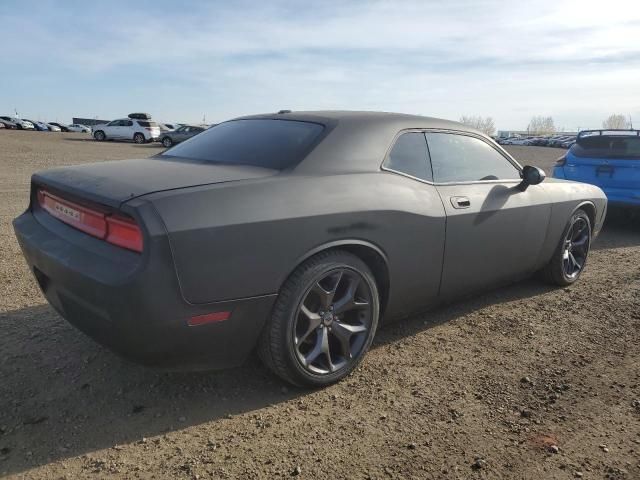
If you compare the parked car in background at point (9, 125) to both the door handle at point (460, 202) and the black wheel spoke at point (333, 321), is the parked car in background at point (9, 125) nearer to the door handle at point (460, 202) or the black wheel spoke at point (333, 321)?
the door handle at point (460, 202)

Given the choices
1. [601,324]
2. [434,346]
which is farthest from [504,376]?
[601,324]

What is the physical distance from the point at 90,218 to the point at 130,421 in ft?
3.21

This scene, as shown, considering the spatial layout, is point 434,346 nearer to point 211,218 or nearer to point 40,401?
point 211,218

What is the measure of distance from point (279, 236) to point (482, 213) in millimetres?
1647

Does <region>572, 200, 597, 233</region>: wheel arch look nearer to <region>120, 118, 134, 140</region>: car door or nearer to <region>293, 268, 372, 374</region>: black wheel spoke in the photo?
<region>293, 268, 372, 374</region>: black wheel spoke

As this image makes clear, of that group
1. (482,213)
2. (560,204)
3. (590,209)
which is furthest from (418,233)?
(590,209)

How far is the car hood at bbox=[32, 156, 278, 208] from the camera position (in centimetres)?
231

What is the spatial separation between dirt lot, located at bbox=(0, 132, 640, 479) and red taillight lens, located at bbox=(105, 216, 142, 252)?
0.87 metres

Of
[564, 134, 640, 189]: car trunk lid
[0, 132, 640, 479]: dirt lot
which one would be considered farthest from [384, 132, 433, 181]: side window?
[564, 134, 640, 189]: car trunk lid

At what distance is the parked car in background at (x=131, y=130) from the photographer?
3120cm

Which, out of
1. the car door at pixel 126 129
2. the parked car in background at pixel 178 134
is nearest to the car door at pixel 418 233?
the parked car in background at pixel 178 134

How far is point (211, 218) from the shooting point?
2.24m

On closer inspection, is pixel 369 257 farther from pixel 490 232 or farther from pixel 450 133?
pixel 450 133

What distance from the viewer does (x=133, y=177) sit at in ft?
8.30
